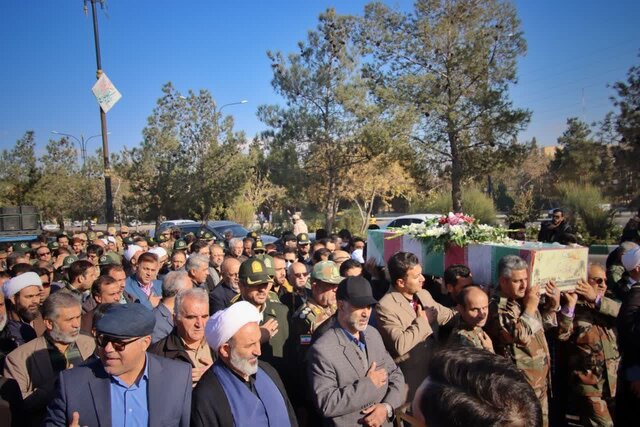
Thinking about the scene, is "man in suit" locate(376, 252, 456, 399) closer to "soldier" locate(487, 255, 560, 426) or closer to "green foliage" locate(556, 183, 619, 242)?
"soldier" locate(487, 255, 560, 426)

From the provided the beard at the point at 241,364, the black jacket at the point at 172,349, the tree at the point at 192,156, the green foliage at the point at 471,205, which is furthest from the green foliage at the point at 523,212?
the beard at the point at 241,364

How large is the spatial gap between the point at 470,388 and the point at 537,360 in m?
2.78

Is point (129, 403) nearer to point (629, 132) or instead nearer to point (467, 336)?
point (467, 336)

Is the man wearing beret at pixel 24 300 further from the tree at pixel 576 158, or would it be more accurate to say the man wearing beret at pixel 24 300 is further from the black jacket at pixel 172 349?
the tree at pixel 576 158

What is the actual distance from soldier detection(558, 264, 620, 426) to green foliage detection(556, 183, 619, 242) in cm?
1689

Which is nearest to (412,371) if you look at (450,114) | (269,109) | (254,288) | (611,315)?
(254,288)

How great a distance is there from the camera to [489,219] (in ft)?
79.7

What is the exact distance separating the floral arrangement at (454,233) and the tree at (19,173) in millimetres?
30094

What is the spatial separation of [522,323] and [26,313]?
14.6 feet

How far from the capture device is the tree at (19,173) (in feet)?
98.2

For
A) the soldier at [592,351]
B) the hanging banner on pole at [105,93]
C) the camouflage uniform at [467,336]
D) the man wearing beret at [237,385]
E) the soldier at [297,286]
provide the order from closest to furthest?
the man wearing beret at [237,385] → the camouflage uniform at [467,336] → the soldier at [592,351] → the soldier at [297,286] → the hanging banner on pole at [105,93]

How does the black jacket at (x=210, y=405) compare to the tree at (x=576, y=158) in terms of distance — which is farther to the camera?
the tree at (x=576, y=158)

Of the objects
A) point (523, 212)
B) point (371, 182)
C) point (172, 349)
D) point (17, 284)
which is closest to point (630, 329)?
point (172, 349)

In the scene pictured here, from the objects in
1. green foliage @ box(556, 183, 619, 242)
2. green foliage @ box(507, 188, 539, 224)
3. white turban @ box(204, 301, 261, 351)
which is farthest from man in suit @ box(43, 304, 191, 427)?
green foliage @ box(507, 188, 539, 224)
